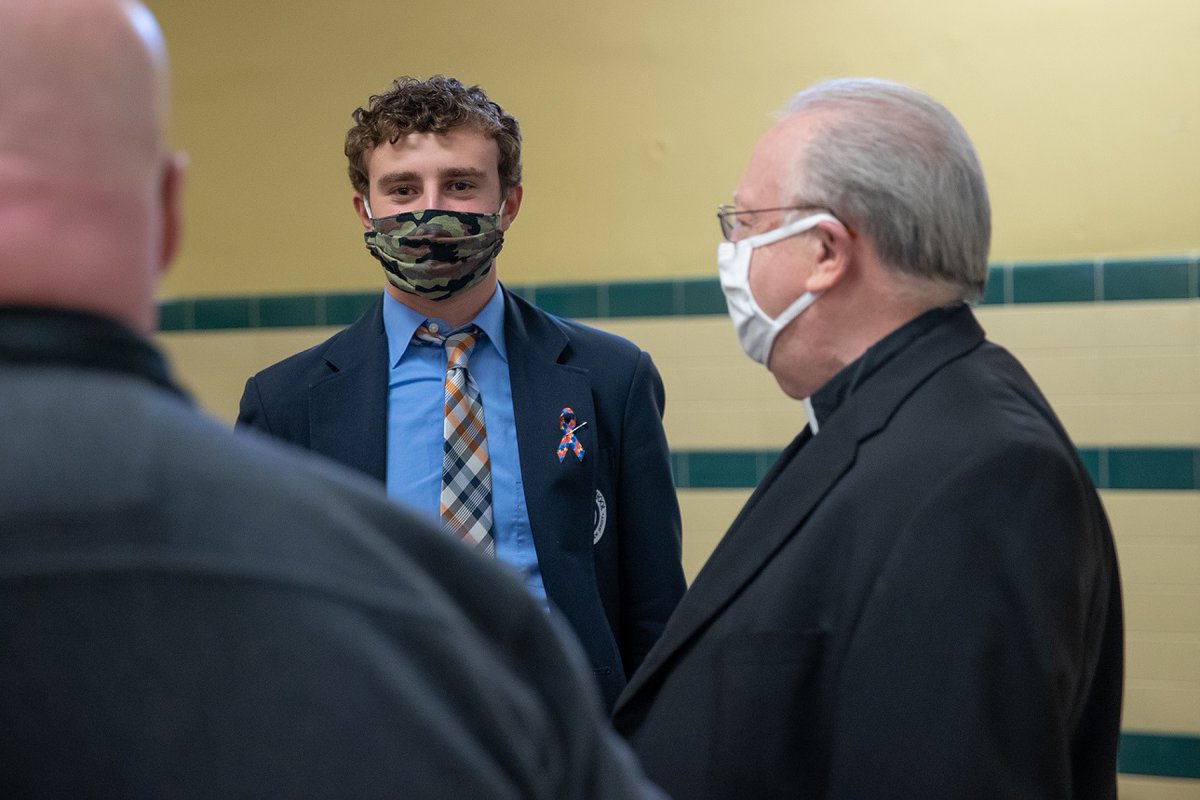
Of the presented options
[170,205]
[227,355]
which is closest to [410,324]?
[170,205]

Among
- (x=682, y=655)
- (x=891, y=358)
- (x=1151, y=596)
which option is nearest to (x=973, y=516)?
(x=891, y=358)

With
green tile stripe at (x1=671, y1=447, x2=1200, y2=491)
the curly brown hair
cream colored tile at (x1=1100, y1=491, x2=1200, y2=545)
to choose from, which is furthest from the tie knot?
cream colored tile at (x1=1100, y1=491, x2=1200, y2=545)

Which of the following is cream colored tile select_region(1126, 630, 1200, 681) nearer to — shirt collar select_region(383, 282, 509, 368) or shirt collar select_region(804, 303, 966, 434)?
shirt collar select_region(383, 282, 509, 368)

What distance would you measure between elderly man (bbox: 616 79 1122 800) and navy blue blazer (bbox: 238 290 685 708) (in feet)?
1.83

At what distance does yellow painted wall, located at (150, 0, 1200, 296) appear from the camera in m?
3.54

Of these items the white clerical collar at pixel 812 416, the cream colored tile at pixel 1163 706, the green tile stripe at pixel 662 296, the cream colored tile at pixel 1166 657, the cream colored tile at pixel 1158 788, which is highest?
the green tile stripe at pixel 662 296

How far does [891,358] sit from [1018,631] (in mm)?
382

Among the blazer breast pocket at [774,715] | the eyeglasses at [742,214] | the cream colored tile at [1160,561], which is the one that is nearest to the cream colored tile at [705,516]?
the cream colored tile at [1160,561]

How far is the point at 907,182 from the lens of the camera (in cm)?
153

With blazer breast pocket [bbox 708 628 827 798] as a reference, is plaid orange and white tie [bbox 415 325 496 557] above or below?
above

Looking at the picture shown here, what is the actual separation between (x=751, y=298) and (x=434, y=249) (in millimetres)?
688

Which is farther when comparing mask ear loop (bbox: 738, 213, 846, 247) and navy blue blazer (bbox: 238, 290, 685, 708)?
navy blue blazer (bbox: 238, 290, 685, 708)

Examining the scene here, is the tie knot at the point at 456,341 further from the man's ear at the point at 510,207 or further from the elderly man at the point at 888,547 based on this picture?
the elderly man at the point at 888,547

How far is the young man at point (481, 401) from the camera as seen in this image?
2.12 meters
